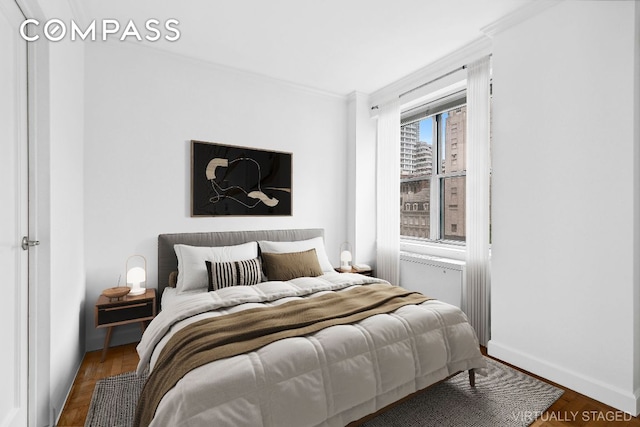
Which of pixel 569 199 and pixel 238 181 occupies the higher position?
pixel 238 181

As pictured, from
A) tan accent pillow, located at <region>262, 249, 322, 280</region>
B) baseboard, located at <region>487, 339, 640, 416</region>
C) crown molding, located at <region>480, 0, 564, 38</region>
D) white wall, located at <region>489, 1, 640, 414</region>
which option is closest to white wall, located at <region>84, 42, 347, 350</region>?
tan accent pillow, located at <region>262, 249, 322, 280</region>

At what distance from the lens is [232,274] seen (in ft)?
9.26

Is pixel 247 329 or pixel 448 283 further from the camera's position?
pixel 448 283

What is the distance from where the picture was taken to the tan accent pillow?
121 inches

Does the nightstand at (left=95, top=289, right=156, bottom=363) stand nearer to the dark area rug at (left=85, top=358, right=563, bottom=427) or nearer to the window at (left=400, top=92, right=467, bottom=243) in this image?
the dark area rug at (left=85, top=358, right=563, bottom=427)

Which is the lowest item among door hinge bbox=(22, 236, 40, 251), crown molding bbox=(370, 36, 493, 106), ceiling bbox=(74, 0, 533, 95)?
door hinge bbox=(22, 236, 40, 251)

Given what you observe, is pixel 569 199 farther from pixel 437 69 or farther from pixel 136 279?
pixel 136 279

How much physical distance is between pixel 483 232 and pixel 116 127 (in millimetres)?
3531

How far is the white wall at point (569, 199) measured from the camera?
6.53ft

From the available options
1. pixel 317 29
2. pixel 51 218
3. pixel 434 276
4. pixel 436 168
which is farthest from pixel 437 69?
pixel 51 218

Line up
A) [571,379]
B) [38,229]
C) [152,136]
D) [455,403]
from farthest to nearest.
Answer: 1. [152,136]
2. [571,379]
3. [455,403]
4. [38,229]

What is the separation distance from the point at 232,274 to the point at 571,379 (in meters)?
2.71

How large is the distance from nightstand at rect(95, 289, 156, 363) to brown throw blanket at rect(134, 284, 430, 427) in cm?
116

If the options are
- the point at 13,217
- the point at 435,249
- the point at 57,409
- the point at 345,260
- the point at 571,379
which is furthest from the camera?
the point at 345,260
